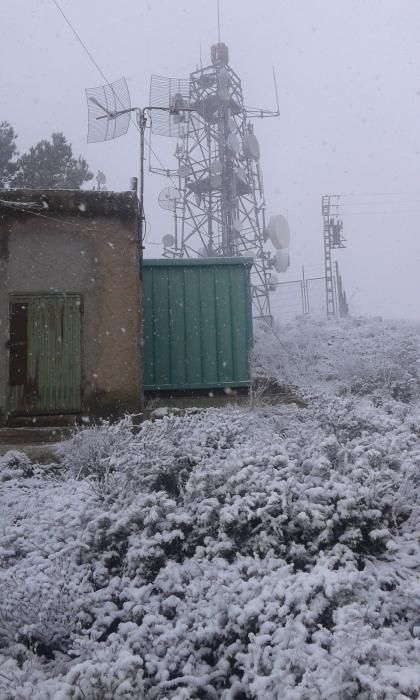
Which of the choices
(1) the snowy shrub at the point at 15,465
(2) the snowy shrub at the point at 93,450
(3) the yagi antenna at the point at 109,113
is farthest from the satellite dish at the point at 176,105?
(1) the snowy shrub at the point at 15,465

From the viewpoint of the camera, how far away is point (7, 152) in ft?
70.2

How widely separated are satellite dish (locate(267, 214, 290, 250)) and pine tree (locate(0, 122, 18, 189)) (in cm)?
930

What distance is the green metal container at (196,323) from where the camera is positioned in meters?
10.1

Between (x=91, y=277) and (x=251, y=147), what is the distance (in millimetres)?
16145

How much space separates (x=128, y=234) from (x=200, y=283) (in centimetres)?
213

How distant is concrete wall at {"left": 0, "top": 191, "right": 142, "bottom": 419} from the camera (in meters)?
8.26

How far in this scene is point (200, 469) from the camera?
4922 mm

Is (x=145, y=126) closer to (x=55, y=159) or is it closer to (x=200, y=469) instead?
(x=200, y=469)

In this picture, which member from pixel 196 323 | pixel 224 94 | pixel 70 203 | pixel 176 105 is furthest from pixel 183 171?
pixel 70 203

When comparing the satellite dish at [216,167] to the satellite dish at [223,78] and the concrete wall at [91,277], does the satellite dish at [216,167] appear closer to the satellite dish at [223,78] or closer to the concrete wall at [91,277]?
the satellite dish at [223,78]

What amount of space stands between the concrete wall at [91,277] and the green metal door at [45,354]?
0.11 metres

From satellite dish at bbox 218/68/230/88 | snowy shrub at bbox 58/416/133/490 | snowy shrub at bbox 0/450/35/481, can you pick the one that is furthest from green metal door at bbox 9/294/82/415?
satellite dish at bbox 218/68/230/88

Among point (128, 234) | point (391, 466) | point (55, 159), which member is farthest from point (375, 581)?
point (55, 159)

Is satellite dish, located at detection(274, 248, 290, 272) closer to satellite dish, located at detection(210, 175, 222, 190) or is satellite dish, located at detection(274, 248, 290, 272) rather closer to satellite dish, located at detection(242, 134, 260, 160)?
satellite dish, located at detection(210, 175, 222, 190)
